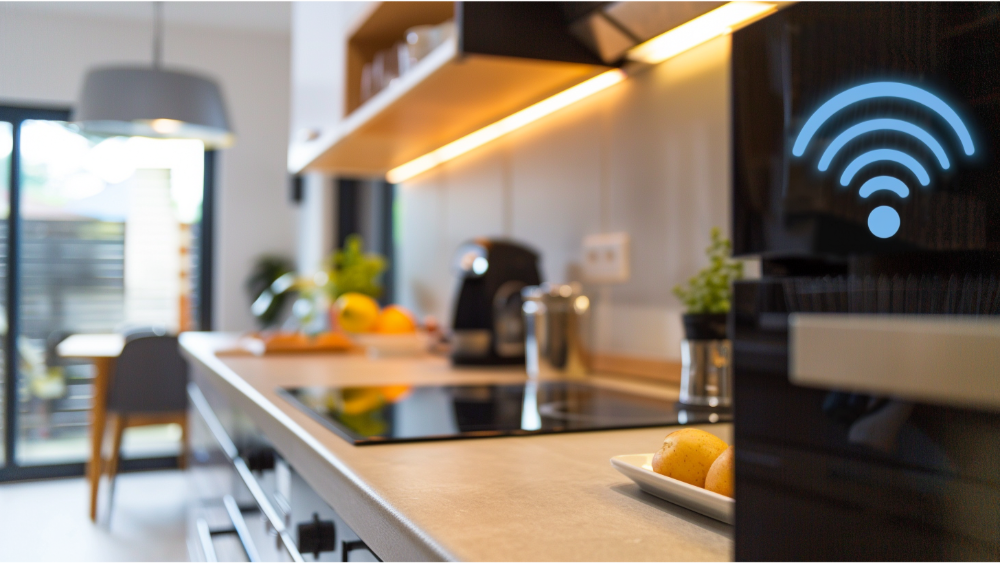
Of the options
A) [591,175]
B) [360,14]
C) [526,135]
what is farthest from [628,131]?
[360,14]

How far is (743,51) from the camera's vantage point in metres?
0.46

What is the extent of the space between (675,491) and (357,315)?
6.14 ft

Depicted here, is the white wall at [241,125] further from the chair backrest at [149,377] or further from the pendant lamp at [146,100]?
the pendant lamp at [146,100]

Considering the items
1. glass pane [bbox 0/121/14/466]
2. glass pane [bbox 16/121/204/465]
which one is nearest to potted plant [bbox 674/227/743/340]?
glass pane [bbox 16/121/204/465]

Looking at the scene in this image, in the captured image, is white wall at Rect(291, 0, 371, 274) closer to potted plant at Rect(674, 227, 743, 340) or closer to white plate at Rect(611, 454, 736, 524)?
potted plant at Rect(674, 227, 743, 340)

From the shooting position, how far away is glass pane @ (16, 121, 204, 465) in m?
4.52

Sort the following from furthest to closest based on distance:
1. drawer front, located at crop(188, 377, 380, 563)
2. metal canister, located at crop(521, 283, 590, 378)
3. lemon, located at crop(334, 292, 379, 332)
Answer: lemon, located at crop(334, 292, 379, 332)
metal canister, located at crop(521, 283, 590, 378)
drawer front, located at crop(188, 377, 380, 563)

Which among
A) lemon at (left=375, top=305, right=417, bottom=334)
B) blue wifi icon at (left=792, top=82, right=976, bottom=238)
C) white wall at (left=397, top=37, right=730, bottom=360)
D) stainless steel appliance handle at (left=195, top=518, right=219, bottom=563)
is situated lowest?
stainless steel appliance handle at (left=195, top=518, right=219, bottom=563)

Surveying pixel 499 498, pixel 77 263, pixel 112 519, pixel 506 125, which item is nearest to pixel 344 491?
pixel 499 498

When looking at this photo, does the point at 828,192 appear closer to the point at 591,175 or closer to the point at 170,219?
the point at 591,175

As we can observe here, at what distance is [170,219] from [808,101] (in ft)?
16.3

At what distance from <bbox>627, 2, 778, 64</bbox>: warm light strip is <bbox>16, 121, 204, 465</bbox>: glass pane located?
3919 millimetres

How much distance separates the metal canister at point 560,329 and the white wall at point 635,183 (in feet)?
0.30

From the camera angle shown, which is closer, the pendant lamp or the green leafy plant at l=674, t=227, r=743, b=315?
the green leafy plant at l=674, t=227, r=743, b=315
